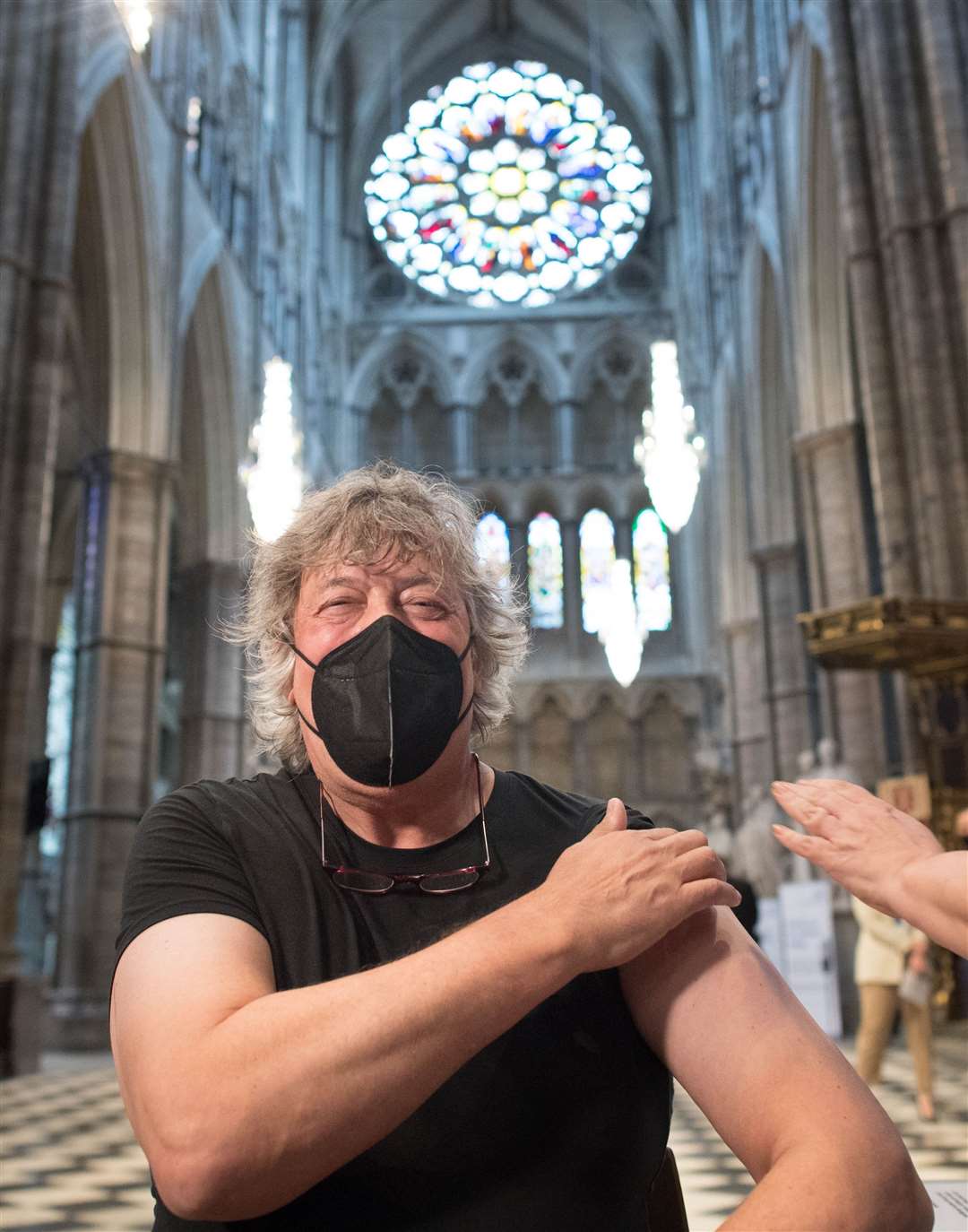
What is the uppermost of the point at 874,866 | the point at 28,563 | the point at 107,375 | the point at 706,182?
the point at 706,182

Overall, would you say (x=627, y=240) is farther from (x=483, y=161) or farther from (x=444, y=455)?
(x=444, y=455)

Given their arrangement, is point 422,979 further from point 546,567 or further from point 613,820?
point 546,567

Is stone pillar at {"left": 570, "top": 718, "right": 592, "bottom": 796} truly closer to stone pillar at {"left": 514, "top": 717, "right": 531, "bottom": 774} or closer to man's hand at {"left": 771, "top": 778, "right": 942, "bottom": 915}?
stone pillar at {"left": 514, "top": 717, "right": 531, "bottom": 774}

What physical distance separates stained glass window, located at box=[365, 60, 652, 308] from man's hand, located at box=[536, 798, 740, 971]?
84.9 ft

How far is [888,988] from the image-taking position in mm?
5859

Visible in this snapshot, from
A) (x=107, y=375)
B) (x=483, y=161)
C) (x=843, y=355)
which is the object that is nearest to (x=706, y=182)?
(x=483, y=161)

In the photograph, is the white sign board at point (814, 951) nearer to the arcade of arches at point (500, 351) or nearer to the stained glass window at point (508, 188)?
the arcade of arches at point (500, 351)

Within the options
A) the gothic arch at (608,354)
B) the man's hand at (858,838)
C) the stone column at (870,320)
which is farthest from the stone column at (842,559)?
the gothic arch at (608,354)

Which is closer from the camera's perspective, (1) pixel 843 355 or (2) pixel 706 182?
(1) pixel 843 355

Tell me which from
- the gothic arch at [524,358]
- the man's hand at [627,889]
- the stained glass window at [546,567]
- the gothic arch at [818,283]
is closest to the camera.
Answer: the man's hand at [627,889]

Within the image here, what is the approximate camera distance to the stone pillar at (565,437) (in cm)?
2505

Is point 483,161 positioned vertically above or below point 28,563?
above

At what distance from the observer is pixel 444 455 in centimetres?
2570

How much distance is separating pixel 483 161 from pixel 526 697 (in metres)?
12.0
